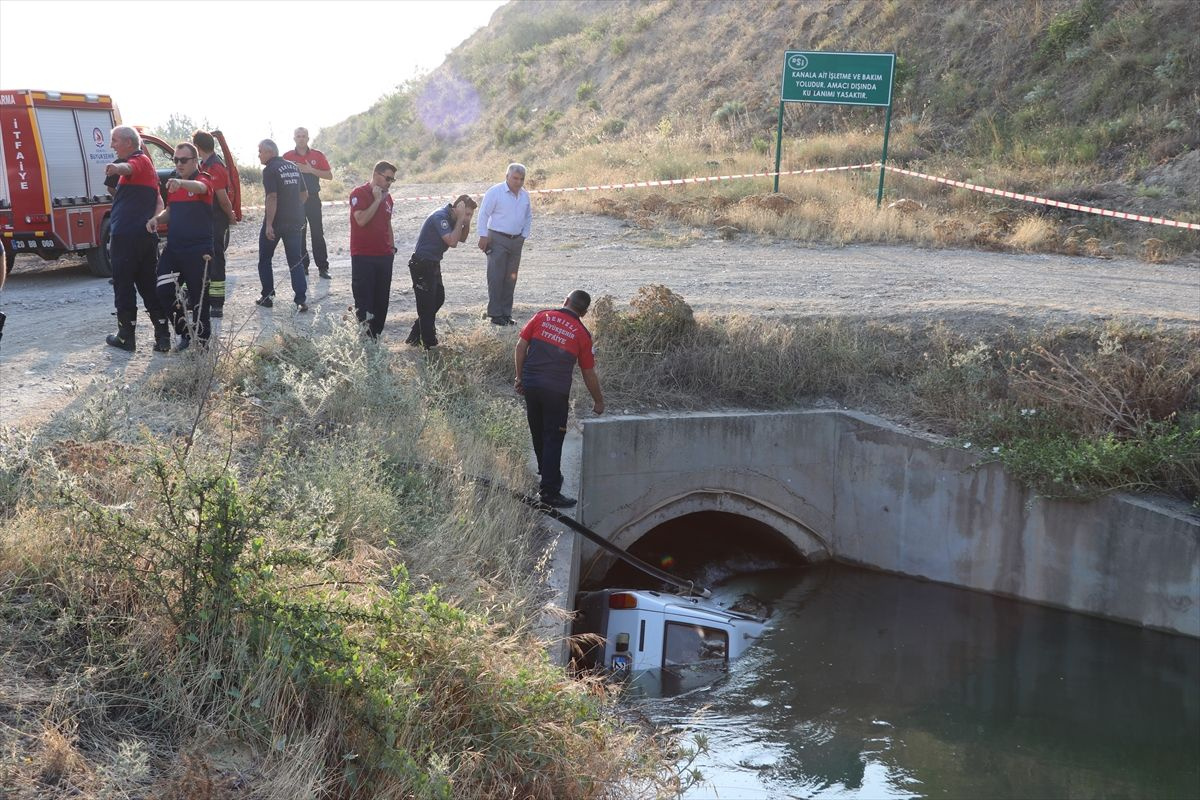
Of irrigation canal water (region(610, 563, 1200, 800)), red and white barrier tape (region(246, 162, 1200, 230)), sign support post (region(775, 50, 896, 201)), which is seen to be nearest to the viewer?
irrigation canal water (region(610, 563, 1200, 800))

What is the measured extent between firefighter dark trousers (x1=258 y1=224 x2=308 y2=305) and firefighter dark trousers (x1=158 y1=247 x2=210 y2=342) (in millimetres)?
2090

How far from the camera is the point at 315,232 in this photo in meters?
13.8

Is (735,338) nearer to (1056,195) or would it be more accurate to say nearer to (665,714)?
(665,714)

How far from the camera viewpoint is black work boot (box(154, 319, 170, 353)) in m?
9.75

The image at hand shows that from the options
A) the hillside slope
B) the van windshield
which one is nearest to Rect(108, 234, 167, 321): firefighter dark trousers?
the van windshield

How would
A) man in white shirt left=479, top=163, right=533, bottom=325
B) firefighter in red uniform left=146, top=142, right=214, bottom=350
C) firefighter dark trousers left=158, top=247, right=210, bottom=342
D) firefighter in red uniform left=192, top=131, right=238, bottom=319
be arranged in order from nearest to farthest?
firefighter in red uniform left=146, top=142, right=214, bottom=350, firefighter dark trousers left=158, top=247, right=210, bottom=342, firefighter in red uniform left=192, top=131, right=238, bottom=319, man in white shirt left=479, top=163, right=533, bottom=325

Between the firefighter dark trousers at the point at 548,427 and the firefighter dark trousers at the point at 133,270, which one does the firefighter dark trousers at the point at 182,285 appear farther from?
the firefighter dark trousers at the point at 548,427

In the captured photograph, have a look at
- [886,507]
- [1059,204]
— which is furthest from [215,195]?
[1059,204]

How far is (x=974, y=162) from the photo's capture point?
69.7 ft

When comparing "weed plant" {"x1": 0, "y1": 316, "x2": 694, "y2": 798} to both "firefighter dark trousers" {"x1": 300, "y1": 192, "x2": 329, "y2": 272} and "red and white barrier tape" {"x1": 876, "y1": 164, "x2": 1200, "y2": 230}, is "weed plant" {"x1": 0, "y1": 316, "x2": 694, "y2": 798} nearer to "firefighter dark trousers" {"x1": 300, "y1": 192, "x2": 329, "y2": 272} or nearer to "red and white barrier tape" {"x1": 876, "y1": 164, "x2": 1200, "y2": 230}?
"firefighter dark trousers" {"x1": 300, "y1": 192, "x2": 329, "y2": 272}

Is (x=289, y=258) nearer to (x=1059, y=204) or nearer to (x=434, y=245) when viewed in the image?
(x=434, y=245)

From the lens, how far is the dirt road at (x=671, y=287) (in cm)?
1085

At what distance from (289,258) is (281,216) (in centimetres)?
48

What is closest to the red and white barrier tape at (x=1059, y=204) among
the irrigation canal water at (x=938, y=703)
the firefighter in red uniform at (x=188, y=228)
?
the irrigation canal water at (x=938, y=703)
